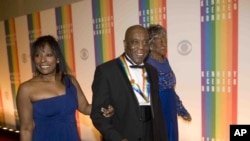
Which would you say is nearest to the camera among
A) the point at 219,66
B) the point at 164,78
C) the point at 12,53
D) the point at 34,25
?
the point at 164,78

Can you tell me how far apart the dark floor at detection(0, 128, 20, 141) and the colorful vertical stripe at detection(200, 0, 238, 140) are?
2882 mm

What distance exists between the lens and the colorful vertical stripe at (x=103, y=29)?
307 centimetres

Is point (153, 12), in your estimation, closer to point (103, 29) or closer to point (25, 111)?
point (103, 29)

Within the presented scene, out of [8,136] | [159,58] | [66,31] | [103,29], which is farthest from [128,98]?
[8,136]

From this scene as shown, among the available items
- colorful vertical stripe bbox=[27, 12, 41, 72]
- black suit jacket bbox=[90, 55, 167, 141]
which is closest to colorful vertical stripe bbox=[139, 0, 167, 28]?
black suit jacket bbox=[90, 55, 167, 141]

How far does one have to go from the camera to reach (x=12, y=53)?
441cm

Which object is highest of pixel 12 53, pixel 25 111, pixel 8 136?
pixel 12 53

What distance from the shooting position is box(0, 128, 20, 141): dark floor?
4074 millimetres

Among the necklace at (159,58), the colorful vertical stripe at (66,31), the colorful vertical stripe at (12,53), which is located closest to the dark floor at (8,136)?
the colorful vertical stripe at (12,53)

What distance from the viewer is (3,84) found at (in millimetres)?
4711

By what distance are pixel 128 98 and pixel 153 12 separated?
1.35 meters

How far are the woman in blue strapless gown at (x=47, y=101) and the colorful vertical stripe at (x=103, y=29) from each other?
136 centimetres

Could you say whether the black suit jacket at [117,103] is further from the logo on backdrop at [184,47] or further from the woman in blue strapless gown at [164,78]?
the logo on backdrop at [184,47]

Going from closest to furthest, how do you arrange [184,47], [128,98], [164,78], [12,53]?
1. [128,98]
2. [164,78]
3. [184,47]
4. [12,53]
